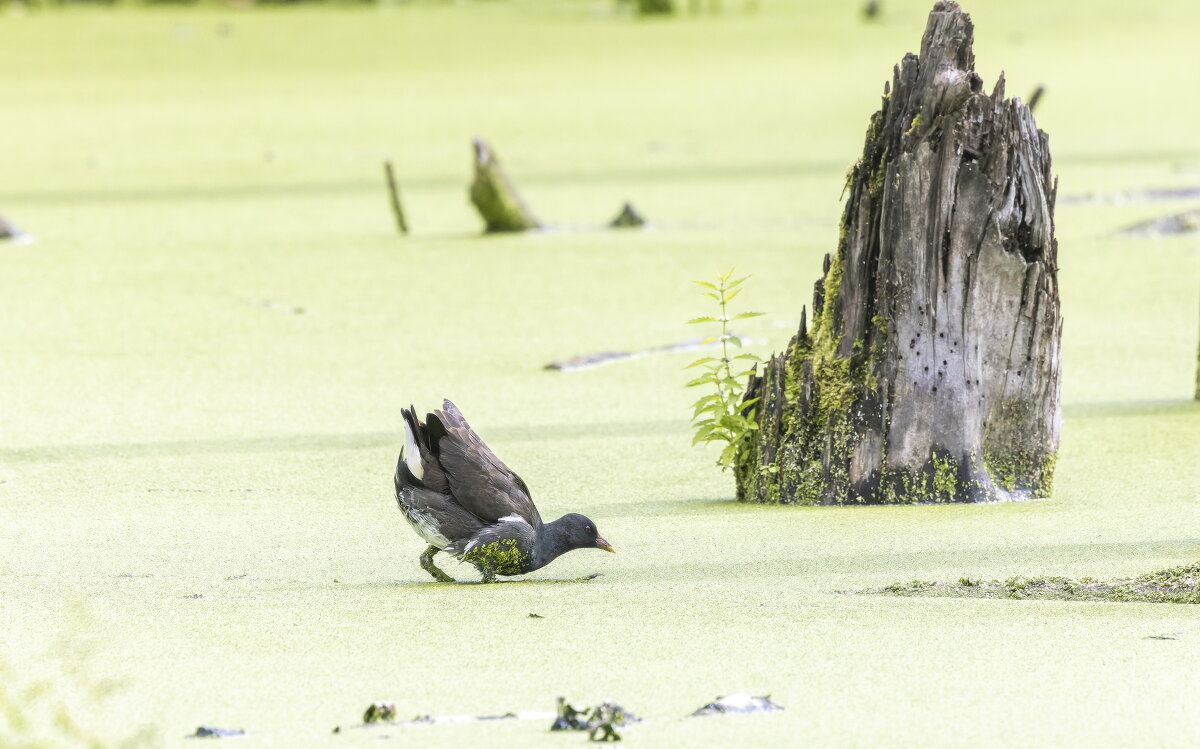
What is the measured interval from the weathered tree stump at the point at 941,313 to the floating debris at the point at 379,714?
236 centimetres

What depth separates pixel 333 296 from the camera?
9445 millimetres

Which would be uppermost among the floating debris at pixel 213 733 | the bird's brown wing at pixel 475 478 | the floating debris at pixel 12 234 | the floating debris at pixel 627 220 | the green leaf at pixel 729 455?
the floating debris at pixel 627 220

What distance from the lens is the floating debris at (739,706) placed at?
10.6 feet

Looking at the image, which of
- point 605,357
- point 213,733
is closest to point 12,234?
point 605,357

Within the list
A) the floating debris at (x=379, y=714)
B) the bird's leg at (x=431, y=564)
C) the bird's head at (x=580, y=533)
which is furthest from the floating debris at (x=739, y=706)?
the bird's leg at (x=431, y=564)

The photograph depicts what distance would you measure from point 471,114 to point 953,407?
550 inches

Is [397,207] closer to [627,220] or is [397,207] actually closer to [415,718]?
[627,220]

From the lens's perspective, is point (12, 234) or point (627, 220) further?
point (627, 220)

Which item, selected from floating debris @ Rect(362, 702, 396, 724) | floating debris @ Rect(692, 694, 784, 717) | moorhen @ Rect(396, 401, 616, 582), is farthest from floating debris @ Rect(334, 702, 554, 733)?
moorhen @ Rect(396, 401, 616, 582)

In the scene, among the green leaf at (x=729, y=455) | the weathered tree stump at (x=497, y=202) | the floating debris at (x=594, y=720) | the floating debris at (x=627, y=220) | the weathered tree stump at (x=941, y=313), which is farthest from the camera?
the floating debris at (x=627, y=220)

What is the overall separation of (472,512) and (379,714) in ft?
3.93

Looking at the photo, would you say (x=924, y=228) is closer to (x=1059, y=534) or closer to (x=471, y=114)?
(x=1059, y=534)

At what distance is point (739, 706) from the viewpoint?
10.7 feet

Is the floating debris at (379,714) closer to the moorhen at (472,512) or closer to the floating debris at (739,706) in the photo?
the floating debris at (739,706)
